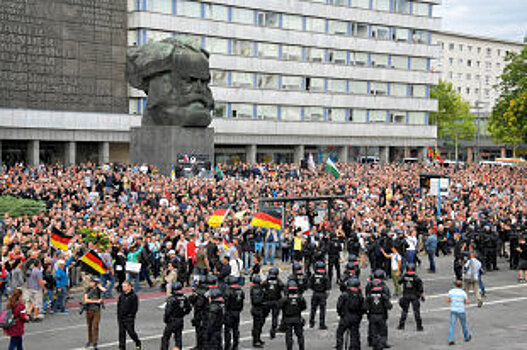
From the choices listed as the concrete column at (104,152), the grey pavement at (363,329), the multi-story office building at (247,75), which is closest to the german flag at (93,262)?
the grey pavement at (363,329)

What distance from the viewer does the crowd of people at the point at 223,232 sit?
61.9 ft

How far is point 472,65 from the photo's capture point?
12012 centimetres

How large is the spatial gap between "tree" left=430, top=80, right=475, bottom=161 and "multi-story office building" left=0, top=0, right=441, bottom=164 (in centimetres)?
1830

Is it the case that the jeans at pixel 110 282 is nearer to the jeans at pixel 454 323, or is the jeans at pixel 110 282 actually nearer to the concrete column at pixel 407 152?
the jeans at pixel 454 323

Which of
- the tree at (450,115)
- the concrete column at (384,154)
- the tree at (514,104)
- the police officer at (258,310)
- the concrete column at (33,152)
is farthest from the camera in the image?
the tree at (450,115)

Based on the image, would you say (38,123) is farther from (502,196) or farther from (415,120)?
(415,120)

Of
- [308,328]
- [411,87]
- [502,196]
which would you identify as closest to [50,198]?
[308,328]

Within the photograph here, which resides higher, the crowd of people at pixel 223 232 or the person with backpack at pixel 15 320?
the crowd of people at pixel 223 232

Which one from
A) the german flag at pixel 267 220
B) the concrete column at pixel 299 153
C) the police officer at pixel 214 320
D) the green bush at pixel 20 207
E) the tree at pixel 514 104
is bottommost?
the police officer at pixel 214 320

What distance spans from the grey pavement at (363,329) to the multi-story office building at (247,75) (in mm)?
34703

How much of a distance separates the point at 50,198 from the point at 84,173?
4.90m

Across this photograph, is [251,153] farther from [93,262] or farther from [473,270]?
[93,262]

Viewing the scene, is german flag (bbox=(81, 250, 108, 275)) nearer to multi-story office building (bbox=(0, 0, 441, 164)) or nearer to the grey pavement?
the grey pavement

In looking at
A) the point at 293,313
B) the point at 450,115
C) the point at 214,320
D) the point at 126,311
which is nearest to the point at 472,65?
the point at 450,115
